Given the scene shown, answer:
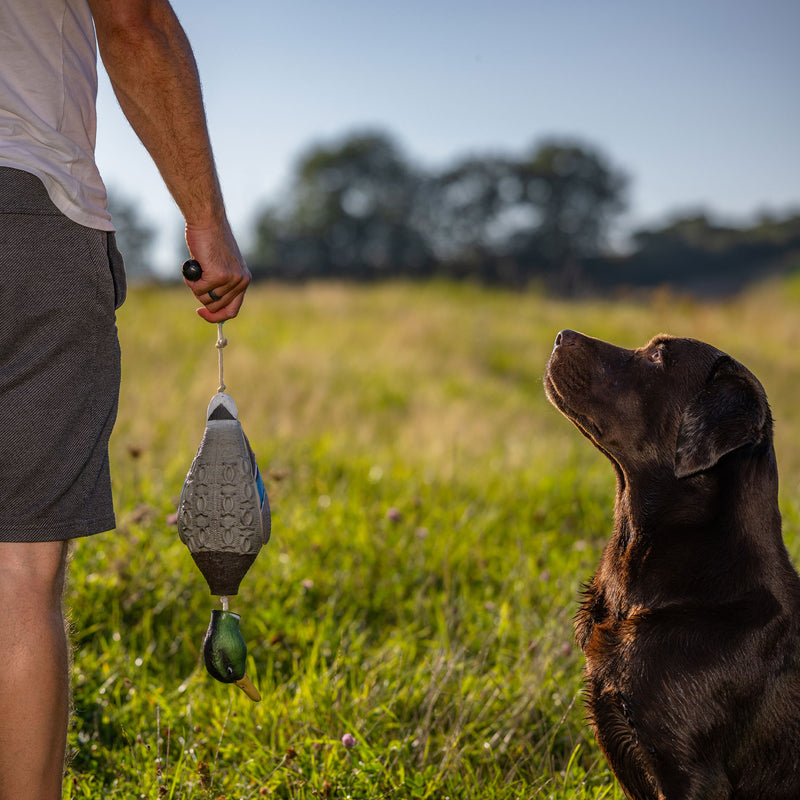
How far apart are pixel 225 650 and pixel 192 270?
2.86 feet

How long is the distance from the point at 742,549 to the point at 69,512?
167cm

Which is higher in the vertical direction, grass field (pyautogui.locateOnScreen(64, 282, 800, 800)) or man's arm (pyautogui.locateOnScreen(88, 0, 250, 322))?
man's arm (pyautogui.locateOnScreen(88, 0, 250, 322))

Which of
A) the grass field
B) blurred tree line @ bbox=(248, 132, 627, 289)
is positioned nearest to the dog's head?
the grass field

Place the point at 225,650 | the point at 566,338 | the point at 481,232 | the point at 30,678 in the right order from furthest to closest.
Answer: the point at 481,232 → the point at 566,338 → the point at 225,650 → the point at 30,678

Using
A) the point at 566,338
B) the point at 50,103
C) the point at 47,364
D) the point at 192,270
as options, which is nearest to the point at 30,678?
the point at 47,364

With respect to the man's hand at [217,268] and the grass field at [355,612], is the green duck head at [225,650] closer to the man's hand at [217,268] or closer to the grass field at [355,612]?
the grass field at [355,612]

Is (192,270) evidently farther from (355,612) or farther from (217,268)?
(355,612)

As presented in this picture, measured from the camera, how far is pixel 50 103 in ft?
5.41

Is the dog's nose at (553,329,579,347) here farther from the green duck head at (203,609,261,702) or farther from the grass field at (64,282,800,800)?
the green duck head at (203,609,261,702)

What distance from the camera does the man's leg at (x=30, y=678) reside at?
5.15 ft

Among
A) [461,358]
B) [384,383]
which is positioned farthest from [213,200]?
[461,358]

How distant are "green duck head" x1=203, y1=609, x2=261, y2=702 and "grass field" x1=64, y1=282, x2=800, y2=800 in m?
0.51

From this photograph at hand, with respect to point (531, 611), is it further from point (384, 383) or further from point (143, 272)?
point (143, 272)

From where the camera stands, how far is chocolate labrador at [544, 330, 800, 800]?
195 centimetres
